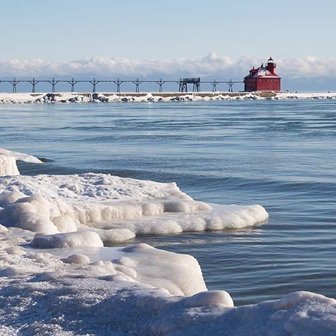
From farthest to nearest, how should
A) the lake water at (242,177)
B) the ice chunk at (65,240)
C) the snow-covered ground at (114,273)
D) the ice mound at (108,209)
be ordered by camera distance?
the ice mound at (108,209) → the lake water at (242,177) → the ice chunk at (65,240) → the snow-covered ground at (114,273)

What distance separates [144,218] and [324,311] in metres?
7.36

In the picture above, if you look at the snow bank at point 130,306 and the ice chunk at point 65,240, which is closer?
the snow bank at point 130,306

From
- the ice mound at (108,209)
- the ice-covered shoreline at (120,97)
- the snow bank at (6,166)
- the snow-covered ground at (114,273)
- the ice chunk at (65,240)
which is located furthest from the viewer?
the ice-covered shoreline at (120,97)

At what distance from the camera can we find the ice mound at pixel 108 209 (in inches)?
399

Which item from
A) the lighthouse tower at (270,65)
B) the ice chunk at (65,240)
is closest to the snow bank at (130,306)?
the ice chunk at (65,240)

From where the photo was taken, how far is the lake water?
30.0ft

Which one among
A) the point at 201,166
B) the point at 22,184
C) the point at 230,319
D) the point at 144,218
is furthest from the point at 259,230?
the point at 201,166

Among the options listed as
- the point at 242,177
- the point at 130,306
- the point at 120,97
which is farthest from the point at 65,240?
the point at 120,97

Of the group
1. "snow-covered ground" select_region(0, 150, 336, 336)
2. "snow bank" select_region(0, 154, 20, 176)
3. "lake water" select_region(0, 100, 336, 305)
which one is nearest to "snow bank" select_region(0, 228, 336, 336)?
"snow-covered ground" select_region(0, 150, 336, 336)

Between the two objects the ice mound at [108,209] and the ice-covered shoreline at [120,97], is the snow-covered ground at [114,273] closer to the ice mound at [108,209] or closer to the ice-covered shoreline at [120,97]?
the ice mound at [108,209]

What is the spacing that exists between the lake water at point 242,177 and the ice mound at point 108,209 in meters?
0.40

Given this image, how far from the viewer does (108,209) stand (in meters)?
11.9

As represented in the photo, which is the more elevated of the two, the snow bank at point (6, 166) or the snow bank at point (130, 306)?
the snow bank at point (130, 306)

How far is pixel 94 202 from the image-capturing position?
12.3 metres
